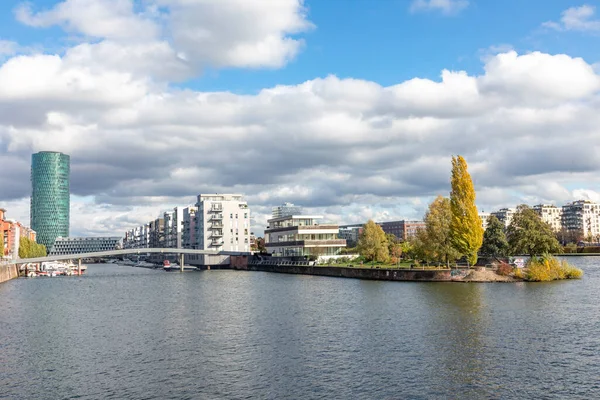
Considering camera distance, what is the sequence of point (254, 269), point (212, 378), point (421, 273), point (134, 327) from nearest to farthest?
point (212, 378) < point (134, 327) < point (421, 273) < point (254, 269)

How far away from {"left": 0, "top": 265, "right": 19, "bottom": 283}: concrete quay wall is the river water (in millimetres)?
70271

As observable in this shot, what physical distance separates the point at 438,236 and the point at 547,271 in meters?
22.0

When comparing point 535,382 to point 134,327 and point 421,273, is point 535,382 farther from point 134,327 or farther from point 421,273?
point 421,273

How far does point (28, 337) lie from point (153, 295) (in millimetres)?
45752

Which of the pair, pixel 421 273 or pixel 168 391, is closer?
pixel 168 391

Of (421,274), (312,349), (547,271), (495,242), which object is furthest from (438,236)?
(312,349)

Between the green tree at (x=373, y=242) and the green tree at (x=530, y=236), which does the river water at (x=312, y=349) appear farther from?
the green tree at (x=373, y=242)

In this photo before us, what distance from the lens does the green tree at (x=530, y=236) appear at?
4459 inches

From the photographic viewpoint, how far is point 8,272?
518 ft

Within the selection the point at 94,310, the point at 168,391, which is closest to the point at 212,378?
the point at 168,391

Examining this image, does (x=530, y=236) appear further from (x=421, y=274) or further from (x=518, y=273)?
(x=421, y=274)

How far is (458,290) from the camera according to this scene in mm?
90188

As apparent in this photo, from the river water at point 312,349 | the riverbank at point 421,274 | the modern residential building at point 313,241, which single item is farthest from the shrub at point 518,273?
the modern residential building at point 313,241

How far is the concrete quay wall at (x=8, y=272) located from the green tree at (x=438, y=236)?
107m
